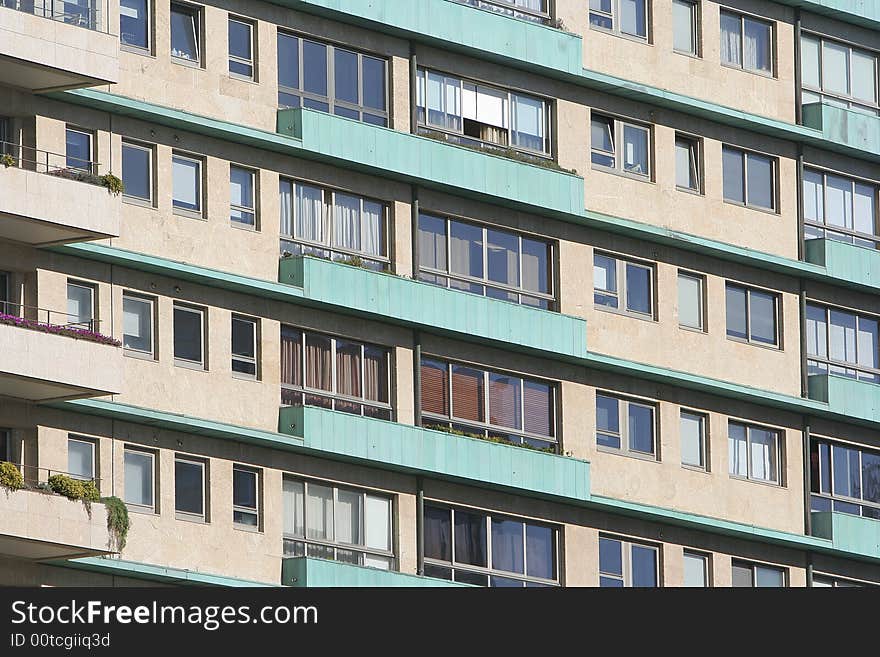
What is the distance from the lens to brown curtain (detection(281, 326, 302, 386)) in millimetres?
67250

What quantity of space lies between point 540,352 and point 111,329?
11431mm

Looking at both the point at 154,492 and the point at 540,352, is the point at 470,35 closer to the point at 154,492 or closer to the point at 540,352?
the point at 540,352

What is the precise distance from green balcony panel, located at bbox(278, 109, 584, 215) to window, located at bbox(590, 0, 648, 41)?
418cm

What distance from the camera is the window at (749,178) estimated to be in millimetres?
76375

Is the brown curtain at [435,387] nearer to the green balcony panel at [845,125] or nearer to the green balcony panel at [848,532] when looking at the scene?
the green balcony panel at [848,532]

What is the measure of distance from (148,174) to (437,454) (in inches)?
346

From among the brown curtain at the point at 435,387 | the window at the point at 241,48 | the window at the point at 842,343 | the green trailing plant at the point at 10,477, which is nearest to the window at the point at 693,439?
the window at the point at 842,343

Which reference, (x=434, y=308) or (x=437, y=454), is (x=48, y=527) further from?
(x=434, y=308)

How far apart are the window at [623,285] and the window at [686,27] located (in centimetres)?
537

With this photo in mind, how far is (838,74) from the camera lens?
79250 mm

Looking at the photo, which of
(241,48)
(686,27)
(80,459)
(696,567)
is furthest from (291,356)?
(686,27)

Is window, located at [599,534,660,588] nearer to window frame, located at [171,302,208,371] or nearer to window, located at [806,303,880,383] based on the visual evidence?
window, located at [806,303,880,383]

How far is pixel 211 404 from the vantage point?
65.5 meters
